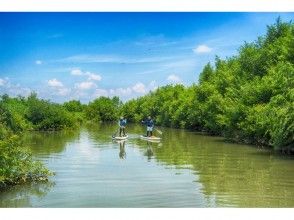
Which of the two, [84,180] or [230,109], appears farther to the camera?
[230,109]

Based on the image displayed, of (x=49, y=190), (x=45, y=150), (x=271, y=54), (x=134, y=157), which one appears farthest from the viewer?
(x=271, y=54)

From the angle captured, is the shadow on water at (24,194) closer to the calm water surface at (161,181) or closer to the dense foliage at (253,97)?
the calm water surface at (161,181)

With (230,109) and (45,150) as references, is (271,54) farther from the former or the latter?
(45,150)

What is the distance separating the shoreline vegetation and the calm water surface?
0.99 metres

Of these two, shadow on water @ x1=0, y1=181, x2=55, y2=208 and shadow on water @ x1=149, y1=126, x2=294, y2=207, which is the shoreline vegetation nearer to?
shadow on water @ x1=0, y1=181, x2=55, y2=208

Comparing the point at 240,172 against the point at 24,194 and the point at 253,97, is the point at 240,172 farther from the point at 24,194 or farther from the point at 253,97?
the point at 253,97

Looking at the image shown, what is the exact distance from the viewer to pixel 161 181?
57.4ft

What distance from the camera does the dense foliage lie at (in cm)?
2570

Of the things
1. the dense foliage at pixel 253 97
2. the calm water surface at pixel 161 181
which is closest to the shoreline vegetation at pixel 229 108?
the dense foliage at pixel 253 97

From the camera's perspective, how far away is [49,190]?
52.1ft

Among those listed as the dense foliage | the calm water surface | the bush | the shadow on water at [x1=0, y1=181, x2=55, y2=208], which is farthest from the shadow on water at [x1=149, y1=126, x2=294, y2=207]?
the bush

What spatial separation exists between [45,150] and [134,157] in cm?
610
